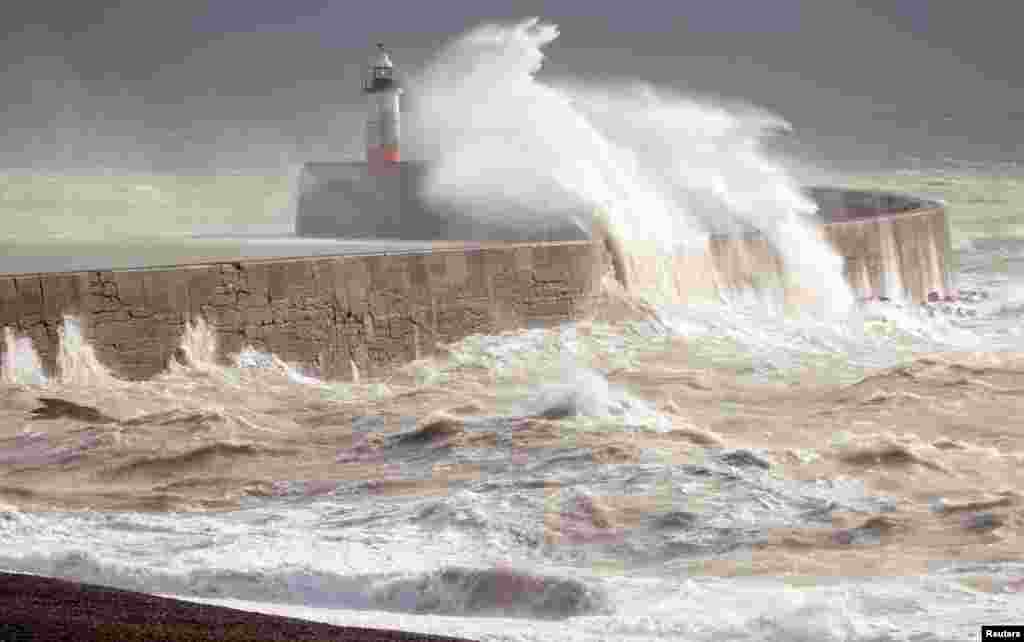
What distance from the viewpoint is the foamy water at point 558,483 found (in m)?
5.16

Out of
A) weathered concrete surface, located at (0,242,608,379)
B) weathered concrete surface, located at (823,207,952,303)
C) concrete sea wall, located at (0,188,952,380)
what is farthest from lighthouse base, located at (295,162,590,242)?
weathered concrete surface, located at (0,242,608,379)

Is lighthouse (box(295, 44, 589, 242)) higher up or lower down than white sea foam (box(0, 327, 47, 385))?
higher up

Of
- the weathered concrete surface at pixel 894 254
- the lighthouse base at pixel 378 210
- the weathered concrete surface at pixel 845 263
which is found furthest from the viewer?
the lighthouse base at pixel 378 210

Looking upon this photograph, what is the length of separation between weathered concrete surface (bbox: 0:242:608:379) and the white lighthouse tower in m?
8.00

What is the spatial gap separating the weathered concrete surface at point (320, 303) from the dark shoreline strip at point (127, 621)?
481 centimetres

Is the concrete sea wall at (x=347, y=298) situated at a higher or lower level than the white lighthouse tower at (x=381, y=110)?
lower

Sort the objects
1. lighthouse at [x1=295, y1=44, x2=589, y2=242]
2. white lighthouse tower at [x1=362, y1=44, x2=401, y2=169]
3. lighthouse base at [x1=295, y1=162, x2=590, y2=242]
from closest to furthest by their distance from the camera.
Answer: lighthouse base at [x1=295, y1=162, x2=590, y2=242], lighthouse at [x1=295, y1=44, x2=589, y2=242], white lighthouse tower at [x1=362, y1=44, x2=401, y2=169]

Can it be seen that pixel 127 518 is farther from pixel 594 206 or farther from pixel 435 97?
pixel 435 97

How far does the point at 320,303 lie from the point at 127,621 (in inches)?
258

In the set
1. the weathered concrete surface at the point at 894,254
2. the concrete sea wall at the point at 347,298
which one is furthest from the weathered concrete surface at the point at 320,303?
the weathered concrete surface at the point at 894,254

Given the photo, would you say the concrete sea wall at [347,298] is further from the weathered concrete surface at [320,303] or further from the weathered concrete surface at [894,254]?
the weathered concrete surface at [894,254]

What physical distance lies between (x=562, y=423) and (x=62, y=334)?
8.91 feet

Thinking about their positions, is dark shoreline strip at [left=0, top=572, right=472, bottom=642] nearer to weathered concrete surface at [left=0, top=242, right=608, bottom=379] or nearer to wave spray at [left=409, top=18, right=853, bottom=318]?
weathered concrete surface at [left=0, top=242, right=608, bottom=379]

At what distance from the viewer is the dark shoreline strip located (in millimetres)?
3639
